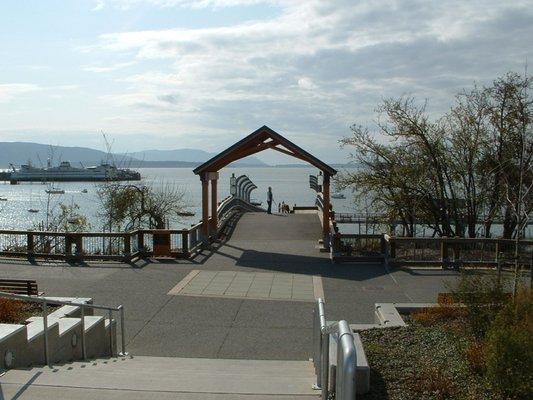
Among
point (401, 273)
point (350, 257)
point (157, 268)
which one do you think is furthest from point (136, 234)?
point (401, 273)

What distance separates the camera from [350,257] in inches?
750

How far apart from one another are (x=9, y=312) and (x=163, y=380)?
158 inches

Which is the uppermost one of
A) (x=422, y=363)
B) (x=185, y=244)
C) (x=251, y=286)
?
(x=422, y=363)

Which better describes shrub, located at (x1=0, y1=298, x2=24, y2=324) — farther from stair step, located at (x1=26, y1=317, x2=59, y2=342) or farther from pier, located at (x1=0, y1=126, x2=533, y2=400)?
pier, located at (x1=0, y1=126, x2=533, y2=400)

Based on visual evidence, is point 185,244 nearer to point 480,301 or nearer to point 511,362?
point 480,301

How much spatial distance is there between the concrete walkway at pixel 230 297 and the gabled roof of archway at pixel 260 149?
2927 mm

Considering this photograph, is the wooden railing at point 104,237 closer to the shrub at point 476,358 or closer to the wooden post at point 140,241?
the wooden post at point 140,241

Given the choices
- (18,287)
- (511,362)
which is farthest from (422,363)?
(18,287)

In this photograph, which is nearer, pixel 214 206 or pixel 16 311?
pixel 16 311

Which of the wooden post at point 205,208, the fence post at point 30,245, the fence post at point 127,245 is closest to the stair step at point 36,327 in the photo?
the fence post at point 127,245

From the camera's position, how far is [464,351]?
22.5ft

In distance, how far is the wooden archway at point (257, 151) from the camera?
21.7 meters

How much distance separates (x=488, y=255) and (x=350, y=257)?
403 cm

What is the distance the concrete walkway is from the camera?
1068cm
